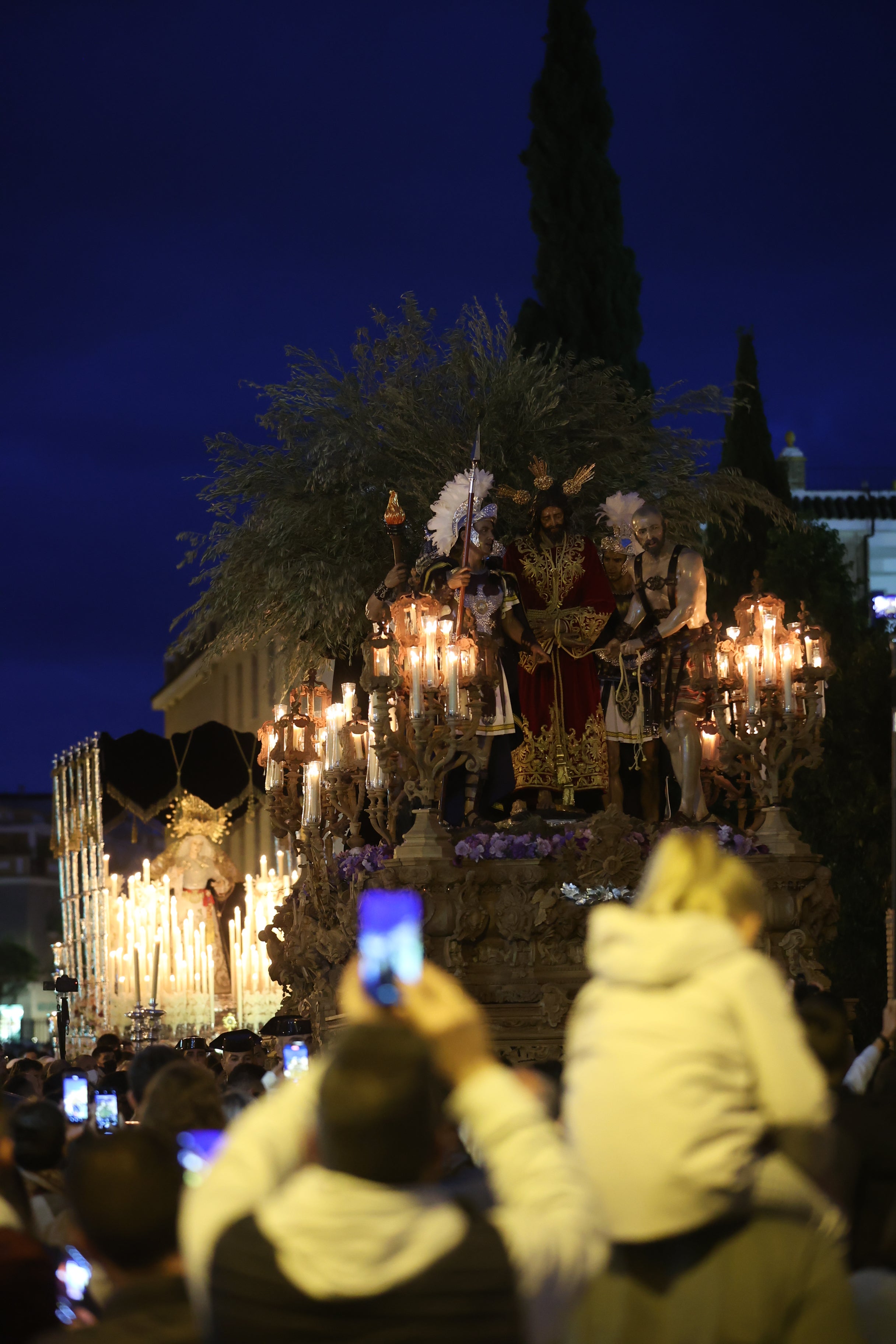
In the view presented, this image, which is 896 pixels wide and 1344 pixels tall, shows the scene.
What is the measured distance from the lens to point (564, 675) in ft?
53.3

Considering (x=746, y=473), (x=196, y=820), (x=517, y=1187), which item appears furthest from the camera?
(x=746, y=473)

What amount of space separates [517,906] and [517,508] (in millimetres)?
5353

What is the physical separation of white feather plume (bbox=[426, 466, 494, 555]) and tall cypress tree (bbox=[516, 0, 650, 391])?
1054 centimetres

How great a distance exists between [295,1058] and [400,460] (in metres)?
10.2

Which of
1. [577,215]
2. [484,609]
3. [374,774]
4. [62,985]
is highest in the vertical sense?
[577,215]

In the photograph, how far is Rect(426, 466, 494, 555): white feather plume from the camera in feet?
53.5

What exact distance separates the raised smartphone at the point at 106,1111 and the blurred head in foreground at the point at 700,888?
4.21 meters

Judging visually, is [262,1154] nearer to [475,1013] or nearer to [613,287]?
[475,1013]

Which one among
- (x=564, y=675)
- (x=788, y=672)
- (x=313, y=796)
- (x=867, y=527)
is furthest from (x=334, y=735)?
(x=867, y=527)

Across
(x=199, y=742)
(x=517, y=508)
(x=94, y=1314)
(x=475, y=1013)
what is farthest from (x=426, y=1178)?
(x=199, y=742)

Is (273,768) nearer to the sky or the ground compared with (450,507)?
nearer to the ground

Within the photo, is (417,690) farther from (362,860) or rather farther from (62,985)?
(62,985)

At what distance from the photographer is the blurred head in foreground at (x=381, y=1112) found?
10.9 feet

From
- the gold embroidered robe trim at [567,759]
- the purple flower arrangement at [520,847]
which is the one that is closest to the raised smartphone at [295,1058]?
the purple flower arrangement at [520,847]
